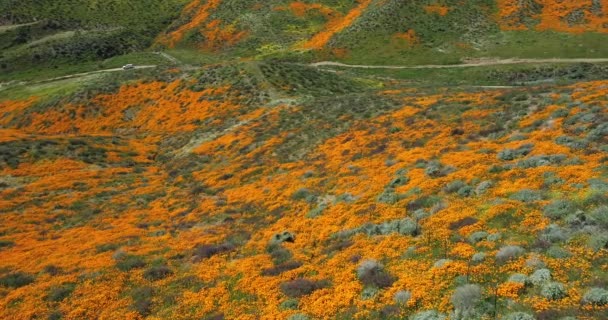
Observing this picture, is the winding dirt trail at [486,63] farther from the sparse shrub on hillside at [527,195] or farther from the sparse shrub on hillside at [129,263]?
the sparse shrub on hillside at [129,263]

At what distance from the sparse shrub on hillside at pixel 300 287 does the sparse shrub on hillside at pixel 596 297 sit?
28.8 ft

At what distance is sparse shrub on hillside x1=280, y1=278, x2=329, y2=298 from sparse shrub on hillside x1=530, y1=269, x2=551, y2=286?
24.2 ft

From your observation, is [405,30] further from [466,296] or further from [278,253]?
[466,296]

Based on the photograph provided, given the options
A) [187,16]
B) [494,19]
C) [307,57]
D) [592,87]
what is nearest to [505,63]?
[494,19]

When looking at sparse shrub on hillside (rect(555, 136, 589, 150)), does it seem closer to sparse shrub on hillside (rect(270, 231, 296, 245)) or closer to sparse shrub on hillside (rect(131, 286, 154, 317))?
sparse shrub on hillside (rect(270, 231, 296, 245))

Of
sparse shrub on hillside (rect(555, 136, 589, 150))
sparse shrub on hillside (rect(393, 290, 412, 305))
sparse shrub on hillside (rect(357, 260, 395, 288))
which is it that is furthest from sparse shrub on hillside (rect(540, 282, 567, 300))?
sparse shrub on hillside (rect(555, 136, 589, 150))

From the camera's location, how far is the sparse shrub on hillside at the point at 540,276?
1345cm

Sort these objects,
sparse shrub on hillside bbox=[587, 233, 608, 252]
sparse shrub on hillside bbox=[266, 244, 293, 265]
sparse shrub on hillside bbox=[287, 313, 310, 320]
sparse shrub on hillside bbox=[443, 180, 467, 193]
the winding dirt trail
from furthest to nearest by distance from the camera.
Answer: the winding dirt trail, sparse shrub on hillside bbox=[443, 180, 467, 193], sparse shrub on hillside bbox=[266, 244, 293, 265], sparse shrub on hillside bbox=[287, 313, 310, 320], sparse shrub on hillside bbox=[587, 233, 608, 252]

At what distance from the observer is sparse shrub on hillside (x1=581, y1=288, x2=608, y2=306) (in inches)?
468

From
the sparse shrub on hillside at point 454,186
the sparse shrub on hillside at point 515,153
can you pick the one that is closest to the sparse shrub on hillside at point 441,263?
the sparse shrub on hillside at point 454,186

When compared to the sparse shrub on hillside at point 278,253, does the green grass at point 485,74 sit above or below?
below

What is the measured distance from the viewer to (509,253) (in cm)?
1530

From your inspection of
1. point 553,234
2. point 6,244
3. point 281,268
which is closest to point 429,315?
point 553,234

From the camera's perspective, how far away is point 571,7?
91062 mm
